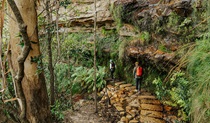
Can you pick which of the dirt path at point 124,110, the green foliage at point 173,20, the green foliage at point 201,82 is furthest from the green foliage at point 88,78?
the green foliage at point 201,82

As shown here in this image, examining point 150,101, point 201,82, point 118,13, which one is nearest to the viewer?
point 201,82

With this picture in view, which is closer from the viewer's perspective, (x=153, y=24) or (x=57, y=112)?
(x=57, y=112)

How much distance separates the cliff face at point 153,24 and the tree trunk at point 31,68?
9.60 ft

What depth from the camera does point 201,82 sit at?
301 centimetres

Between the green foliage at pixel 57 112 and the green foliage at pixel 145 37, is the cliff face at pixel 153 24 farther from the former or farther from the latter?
the green foliage at pixel 57 112

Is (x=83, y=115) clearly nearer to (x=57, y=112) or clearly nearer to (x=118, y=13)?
(x=57, y=112)

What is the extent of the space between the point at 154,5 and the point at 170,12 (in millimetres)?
1055

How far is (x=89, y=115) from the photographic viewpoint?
20.7 feet

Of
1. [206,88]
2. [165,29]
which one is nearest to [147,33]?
[165,29]

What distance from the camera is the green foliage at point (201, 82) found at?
2896 millimetres

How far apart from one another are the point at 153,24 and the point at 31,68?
550 cm

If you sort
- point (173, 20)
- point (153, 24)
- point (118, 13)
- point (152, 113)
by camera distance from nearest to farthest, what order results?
point (152, 113), point (173, 20), point (153, 24), point (118, 13)

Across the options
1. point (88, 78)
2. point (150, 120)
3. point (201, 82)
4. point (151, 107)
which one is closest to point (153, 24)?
point (151, 107)

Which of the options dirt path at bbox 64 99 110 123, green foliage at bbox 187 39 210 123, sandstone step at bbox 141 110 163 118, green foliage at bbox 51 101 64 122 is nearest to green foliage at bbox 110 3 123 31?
dirt path at bbox 64 99 110 123
